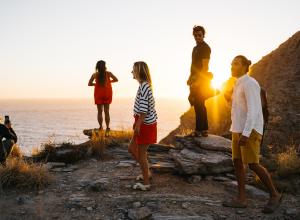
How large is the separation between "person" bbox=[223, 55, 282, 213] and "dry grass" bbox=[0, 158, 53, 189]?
3921mm

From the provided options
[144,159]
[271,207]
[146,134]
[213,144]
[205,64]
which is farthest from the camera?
[213,144]

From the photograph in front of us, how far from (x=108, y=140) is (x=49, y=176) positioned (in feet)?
10.2

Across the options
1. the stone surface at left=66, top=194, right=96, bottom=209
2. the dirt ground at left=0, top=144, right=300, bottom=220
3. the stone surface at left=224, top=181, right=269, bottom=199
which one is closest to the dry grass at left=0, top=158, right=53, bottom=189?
the dirt ground at left=0, top=144, right=300, bottom=220

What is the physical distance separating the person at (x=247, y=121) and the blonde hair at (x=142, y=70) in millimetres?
1539

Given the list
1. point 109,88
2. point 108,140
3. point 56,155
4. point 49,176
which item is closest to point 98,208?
point 49,176

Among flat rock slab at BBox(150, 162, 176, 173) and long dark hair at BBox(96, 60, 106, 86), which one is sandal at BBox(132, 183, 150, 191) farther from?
long dark hair at BBox(96, 60, 106, 86)

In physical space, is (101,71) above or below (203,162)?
above

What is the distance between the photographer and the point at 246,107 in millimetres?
6508

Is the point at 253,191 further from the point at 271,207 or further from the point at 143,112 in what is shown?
the point at 143,112

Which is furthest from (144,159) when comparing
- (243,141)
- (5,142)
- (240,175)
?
(5,142)

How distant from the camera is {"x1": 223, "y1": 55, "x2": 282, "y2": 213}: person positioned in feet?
20.7

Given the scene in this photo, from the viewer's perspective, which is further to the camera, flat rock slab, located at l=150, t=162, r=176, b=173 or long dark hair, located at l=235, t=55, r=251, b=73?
flat rock slab, located at l=150, t=162, r=176, b=173

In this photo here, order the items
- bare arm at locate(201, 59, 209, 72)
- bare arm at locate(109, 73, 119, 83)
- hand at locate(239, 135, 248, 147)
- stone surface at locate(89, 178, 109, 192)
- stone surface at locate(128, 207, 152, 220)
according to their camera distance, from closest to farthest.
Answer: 1. hand at locate(239, 135, 248, 147)
2. stone surface at locate(128, 207, 152, 220)
3. stone surface at locate(89, 178, 109, 192)
4. bare arm at locate(201, 59, 209, 72)
5. bare arm at locate(109, 73, 119, 83)

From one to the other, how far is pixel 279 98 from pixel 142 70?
34.1 feet
